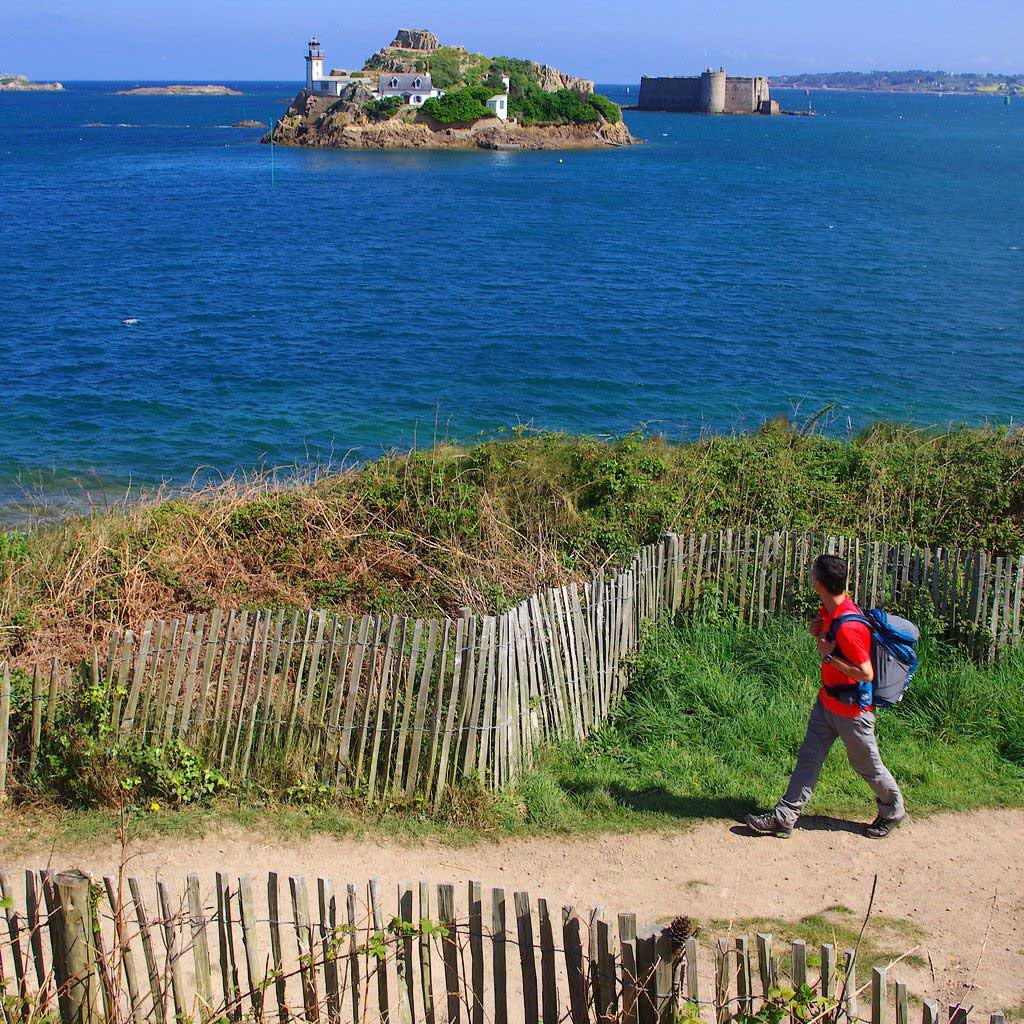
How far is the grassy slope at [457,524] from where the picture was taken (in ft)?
33.3

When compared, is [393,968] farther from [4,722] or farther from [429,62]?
[429,62]

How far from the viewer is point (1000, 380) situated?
30312mm

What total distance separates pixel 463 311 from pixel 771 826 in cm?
3377

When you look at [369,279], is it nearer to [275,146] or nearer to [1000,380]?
[1000,380]

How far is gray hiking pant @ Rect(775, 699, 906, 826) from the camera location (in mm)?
6789

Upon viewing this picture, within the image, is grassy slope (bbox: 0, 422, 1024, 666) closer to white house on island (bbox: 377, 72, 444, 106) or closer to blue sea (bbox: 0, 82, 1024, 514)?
blue sea (bbox: 0, 82, 1024, 514)

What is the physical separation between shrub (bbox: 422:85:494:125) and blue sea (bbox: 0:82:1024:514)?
24.6m

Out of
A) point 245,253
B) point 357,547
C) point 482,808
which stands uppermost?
point 245,253

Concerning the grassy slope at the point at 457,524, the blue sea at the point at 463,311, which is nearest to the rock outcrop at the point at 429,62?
the blue sea at the point at 463,311

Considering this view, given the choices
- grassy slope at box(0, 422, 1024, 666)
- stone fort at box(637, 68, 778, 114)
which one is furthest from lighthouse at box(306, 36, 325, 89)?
grassy slope at box(0, 422, 1024, 666)

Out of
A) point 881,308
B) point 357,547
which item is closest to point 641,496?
point 357,547

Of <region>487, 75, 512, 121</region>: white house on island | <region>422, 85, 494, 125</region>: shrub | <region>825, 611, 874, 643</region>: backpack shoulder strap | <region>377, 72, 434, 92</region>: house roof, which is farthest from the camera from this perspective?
<region>377, 72, 434, 92</region>: house roof

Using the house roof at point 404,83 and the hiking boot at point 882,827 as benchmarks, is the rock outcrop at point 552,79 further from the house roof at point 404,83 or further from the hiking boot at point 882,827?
the hiking boot at point 882,827

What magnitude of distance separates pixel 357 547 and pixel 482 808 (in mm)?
4390
